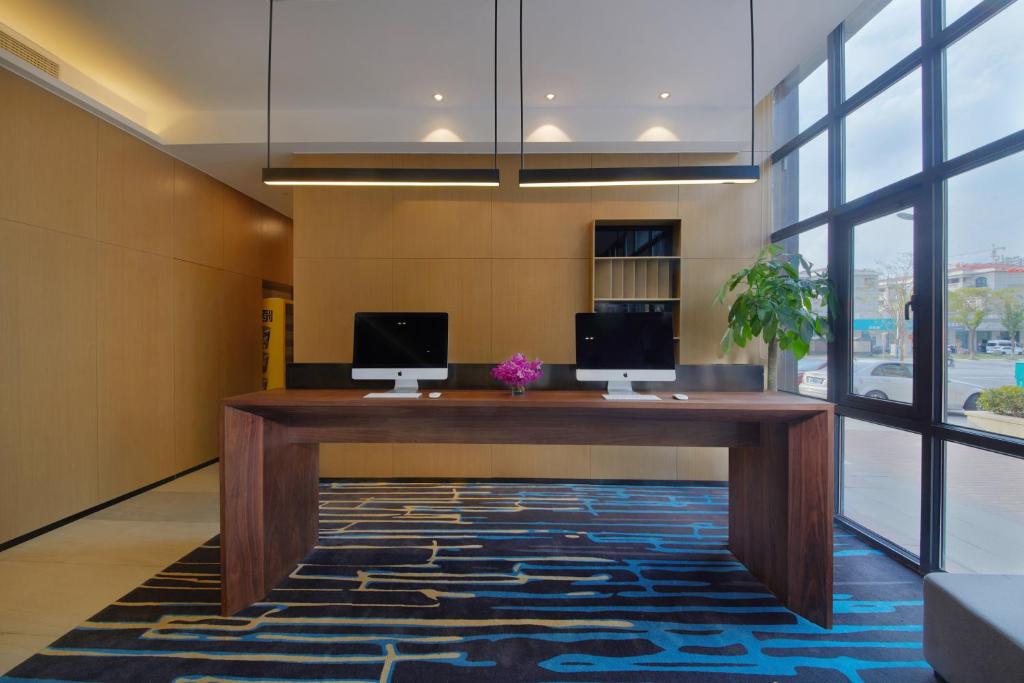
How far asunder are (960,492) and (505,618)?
259cm

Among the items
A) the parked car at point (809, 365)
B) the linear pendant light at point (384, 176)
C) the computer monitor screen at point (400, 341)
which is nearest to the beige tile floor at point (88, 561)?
the computer monitor screen at point (400, 341)

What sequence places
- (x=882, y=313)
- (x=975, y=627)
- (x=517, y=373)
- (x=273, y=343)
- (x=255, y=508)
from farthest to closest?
(x=273, y=343) < (x=882, y=313) < (x=517, y=373) < (x=255, y=508) < (x=975, y=627)

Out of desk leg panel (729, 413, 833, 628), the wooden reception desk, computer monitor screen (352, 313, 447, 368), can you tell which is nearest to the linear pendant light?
computer monitor screen (352, 313, 447, 368)

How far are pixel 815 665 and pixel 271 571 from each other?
8.75 ft

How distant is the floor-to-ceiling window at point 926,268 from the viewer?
2160 millimetres

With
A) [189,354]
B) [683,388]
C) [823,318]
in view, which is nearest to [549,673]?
[683,388]

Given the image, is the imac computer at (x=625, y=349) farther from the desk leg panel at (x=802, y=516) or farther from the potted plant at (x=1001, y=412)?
the potted plant at (x=1001, y=412)

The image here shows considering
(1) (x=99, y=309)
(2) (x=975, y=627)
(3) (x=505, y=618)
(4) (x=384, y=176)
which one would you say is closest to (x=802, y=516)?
(2) (x=975, y=627)

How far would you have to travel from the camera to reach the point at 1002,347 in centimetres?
218

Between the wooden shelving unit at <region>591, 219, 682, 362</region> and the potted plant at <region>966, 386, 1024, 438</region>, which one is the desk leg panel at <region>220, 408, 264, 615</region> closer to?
the wooden shelving unit at <region>591, 219, 682, 362</region>

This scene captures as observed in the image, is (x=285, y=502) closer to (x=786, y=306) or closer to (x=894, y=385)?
(x=786, y=306)

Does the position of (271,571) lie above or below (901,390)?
below

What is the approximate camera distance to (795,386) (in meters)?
3.75

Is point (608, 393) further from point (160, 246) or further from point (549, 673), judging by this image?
point (160, 246)
